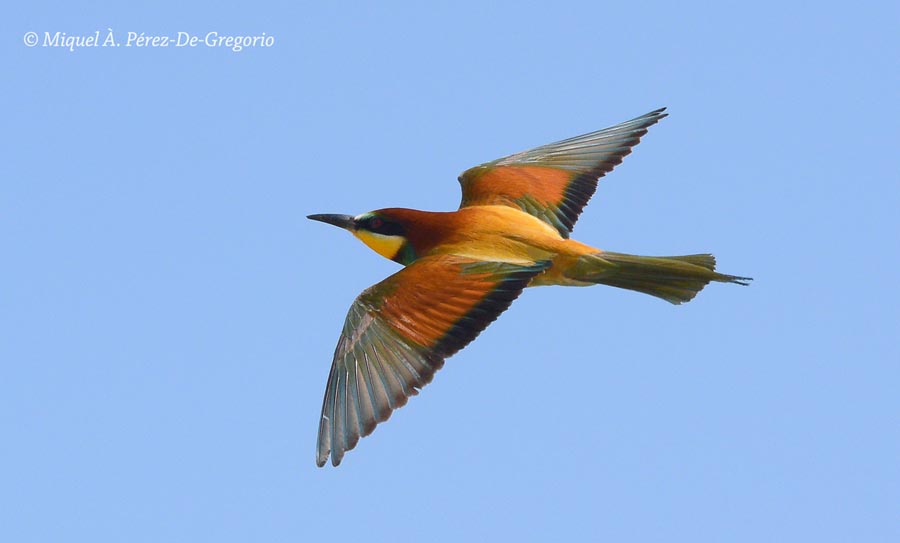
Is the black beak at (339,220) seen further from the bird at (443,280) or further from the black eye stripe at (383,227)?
the black eye stripe at (383,227)

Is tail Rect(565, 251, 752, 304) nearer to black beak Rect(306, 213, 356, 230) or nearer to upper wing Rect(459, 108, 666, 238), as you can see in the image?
upper wing Rect(459, 108, 666, 238)

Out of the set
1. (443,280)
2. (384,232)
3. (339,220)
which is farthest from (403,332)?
(339,220)

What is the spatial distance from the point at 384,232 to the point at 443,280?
0.63 metres

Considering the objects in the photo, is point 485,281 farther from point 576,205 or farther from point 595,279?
point 576,205

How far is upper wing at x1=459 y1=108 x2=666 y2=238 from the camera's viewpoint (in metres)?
6.46

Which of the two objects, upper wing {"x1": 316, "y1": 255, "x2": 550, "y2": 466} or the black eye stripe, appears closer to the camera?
upper wing {"x1": 316, "y1": 255, "x2": 550, "y2": 466}

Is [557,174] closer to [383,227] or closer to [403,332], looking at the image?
[383,227]

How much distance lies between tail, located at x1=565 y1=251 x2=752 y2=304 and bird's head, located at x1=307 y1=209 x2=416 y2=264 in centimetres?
73

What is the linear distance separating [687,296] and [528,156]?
1571 millimetres

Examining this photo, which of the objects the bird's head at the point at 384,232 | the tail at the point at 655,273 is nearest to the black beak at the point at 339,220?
the bird's head at the point at 384,232

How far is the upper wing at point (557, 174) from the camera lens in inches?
254

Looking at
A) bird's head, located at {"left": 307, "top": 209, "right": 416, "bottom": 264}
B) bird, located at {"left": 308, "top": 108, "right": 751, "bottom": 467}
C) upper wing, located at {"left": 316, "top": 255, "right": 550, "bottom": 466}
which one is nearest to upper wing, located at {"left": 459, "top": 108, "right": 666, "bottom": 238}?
bird, located at {"left": 308, "top": 108, "right": 751, "bottom": 467}

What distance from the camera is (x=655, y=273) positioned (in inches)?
220

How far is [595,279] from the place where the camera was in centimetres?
569
